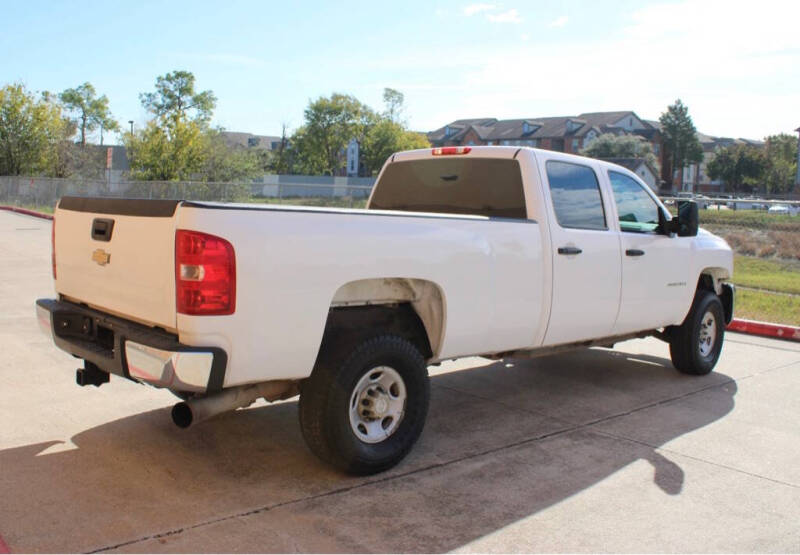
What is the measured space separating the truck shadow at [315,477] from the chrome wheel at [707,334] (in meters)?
1.21

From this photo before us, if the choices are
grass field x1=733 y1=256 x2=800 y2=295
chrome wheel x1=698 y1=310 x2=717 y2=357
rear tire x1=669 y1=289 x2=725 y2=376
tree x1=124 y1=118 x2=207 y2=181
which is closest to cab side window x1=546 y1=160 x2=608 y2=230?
rear tire x1=669 y1=289 x2=725 y2=376

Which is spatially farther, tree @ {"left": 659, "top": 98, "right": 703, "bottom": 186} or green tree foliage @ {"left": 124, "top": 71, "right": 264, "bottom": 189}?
tree @ {"left": 659, "top": 98, "right": 703, "bottom": 186}

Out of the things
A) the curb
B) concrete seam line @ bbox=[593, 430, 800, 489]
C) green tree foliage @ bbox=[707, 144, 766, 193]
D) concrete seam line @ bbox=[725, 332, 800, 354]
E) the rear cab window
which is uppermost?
green tree foliage @ bbox=[707, 144, 766, 193]

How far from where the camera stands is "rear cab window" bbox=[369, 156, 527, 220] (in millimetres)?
5914

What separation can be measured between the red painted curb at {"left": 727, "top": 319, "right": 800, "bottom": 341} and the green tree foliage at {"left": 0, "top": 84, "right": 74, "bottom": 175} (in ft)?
159

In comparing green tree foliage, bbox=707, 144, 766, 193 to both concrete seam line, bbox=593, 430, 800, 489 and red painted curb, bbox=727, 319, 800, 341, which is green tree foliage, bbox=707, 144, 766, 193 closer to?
red painted curb, bbox=727, 319, 800, 341

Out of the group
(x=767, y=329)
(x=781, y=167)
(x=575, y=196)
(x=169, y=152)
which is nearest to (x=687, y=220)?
(x=575, y=196)

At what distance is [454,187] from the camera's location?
623 cm

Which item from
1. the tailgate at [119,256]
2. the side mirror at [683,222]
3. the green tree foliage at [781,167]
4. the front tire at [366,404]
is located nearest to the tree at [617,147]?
the green tree foliage at [781,167]

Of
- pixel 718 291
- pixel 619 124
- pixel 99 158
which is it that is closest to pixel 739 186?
pixel 619 124

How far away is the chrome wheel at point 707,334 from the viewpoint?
25.3ft

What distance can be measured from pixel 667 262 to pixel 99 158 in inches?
2811

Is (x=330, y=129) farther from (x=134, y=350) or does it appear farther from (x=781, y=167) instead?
(x=134, y=350)

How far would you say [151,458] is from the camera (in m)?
4.82
